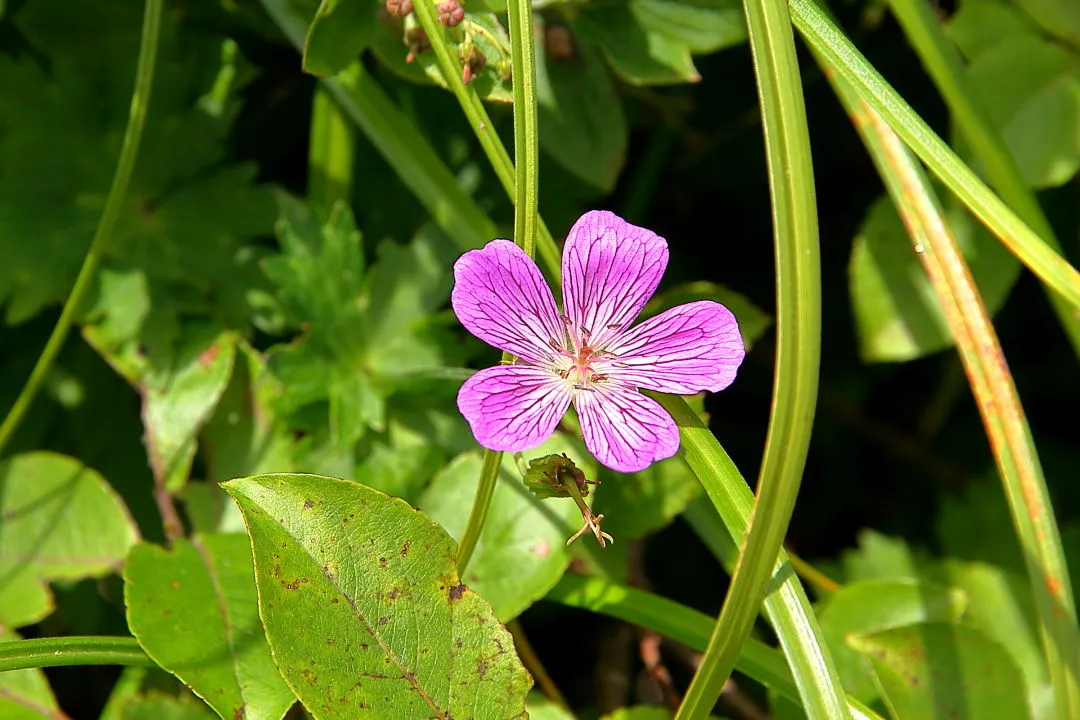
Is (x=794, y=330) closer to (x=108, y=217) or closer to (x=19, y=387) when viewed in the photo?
(x=108, y=217)

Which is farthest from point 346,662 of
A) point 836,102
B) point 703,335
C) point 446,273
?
point 836,102

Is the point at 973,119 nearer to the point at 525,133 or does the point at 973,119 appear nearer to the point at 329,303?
the point at 525,133

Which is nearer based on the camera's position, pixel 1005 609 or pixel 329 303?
pixel 329 303

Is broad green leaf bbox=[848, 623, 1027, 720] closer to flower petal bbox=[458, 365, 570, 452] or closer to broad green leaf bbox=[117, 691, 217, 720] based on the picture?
flower petal bbox=[458, 365, 570, 452]

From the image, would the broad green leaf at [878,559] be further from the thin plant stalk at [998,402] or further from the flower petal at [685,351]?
the flower petal at [685,351]

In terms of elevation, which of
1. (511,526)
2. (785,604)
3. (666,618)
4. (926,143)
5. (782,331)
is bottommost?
(666,618)

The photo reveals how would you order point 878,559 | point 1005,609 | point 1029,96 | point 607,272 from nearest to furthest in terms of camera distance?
point 607,272, point 1029,96, point 1005,609, point 878,559

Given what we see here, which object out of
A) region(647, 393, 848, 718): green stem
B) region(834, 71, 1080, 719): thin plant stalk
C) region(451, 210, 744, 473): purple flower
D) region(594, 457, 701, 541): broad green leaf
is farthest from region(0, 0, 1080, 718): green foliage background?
region(647, 393, 848, 718): green stem

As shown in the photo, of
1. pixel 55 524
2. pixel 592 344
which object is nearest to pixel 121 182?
pixel 55 524
